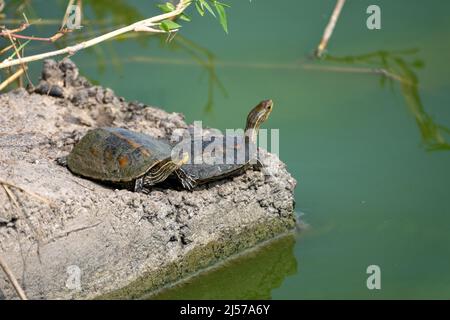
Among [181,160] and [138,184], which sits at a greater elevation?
[181,160]

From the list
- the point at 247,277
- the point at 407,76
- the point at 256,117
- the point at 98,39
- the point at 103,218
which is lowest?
the point at 247,277

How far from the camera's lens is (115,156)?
4.53 metres

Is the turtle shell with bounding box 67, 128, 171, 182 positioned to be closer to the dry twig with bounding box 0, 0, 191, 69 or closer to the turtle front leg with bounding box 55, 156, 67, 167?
the turtle front leg with bounding box 55, 156, 67, 167

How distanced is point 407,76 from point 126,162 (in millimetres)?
2806

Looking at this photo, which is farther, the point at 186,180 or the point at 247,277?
the point at 247,277

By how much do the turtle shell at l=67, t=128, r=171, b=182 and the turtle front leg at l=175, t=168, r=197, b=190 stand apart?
13 centimetres

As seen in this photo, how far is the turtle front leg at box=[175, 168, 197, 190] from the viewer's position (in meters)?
4.57

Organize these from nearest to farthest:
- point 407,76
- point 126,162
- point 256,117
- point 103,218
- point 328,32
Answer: point 103,218 < point 126,162 < point 256,117 < point 407,76 < point 328,32

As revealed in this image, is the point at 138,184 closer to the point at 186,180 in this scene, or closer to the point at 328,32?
the point at 186,180

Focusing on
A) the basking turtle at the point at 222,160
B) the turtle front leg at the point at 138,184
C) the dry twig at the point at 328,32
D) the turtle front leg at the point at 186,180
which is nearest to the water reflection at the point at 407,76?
the dry twig at the point at 328,32

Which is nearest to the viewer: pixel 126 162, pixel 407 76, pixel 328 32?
pixel 126 162

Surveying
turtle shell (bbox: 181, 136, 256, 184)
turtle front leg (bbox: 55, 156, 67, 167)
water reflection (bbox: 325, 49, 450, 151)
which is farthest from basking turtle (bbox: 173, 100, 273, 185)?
water reflection (bbox: 325, 49, 450, 151)

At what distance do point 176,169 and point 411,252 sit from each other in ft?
4.87

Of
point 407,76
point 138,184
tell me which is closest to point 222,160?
point 138,184
